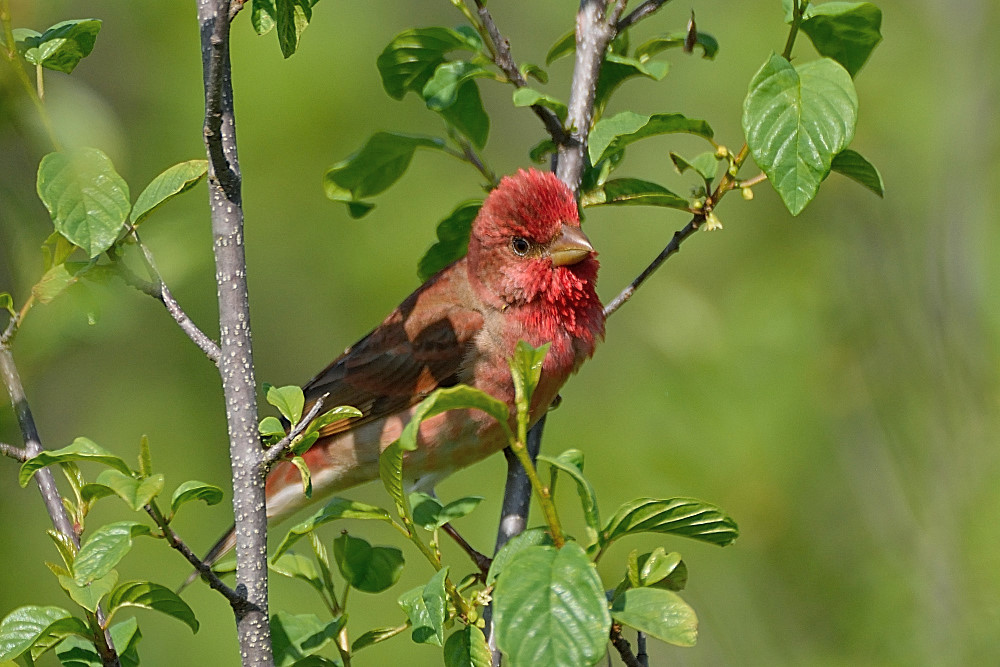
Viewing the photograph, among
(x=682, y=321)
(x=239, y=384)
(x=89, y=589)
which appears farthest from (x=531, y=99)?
(x=682, y=321)

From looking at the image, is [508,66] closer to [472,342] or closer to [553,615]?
[472,342]

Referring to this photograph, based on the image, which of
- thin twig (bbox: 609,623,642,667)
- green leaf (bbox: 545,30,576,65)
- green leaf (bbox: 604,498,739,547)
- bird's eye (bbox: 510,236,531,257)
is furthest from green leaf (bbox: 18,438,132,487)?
bird's eye (bbox: 510,236,531,257)

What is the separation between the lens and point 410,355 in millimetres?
4555

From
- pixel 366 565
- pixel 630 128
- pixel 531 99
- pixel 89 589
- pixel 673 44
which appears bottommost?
pixel 366 565

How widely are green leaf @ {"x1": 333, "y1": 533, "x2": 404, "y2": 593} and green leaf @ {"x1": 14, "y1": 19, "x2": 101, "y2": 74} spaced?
1323 mm

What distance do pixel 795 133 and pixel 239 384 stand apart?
1.27m

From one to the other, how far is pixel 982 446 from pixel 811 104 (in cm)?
192

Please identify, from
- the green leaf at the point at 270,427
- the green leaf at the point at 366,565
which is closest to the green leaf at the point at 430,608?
the green leaf at the point at 270,427

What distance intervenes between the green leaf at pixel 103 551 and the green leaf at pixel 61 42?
3.16ft

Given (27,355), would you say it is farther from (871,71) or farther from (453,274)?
(871,71)

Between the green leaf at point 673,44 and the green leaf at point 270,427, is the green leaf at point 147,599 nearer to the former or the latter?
the green leaf at point 270,427

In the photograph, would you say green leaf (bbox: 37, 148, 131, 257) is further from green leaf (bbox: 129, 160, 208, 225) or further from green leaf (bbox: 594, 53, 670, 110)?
green leaf (bbox: 594, 53, 670, 110)

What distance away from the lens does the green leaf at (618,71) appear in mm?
2973

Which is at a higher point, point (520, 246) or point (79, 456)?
point (520, 246)
